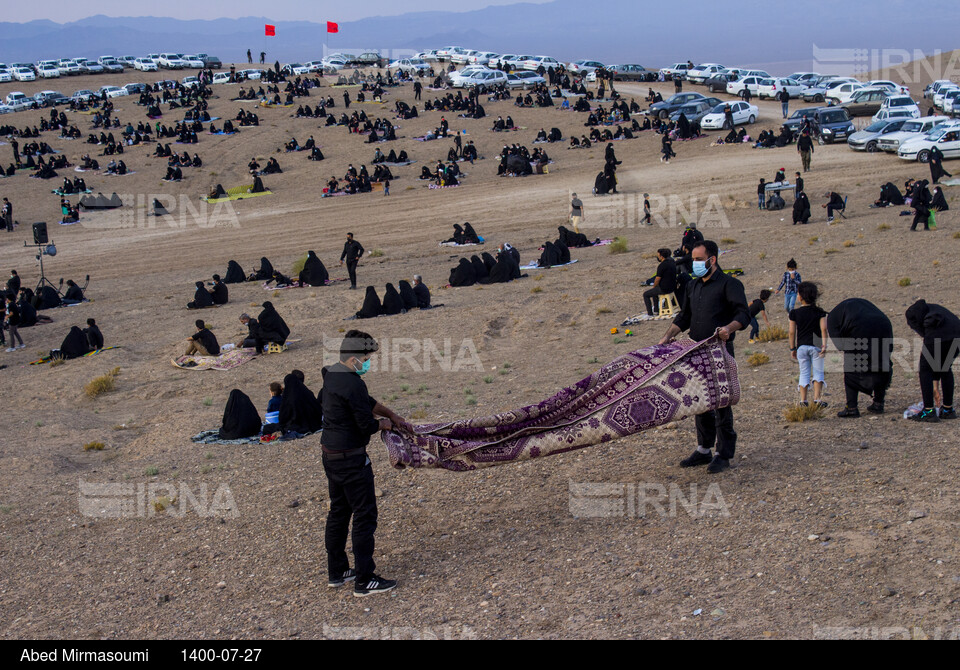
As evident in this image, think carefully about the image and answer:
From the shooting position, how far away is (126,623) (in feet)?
18.7

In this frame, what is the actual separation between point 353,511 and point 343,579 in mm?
486

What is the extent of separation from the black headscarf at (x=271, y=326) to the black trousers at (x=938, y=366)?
435 inches

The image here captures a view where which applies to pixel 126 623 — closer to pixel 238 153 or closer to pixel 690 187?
pixel 690 187

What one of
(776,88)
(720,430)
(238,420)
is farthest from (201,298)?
(776,88)

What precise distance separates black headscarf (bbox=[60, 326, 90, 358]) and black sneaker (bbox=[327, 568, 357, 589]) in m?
12.9

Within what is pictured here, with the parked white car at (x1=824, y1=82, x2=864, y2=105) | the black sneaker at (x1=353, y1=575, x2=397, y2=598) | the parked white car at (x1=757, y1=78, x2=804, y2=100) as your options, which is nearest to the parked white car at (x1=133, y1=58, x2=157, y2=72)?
the parked white car at (x1=757, y1=78, x2=804, y2=100)

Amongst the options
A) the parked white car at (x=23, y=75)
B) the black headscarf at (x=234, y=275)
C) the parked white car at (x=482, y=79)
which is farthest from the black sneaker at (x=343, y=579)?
the parked white car at (x=23, y=75)

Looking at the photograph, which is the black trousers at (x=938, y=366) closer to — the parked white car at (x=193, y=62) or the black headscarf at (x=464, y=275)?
the black headscarf at (x=464, y=275)

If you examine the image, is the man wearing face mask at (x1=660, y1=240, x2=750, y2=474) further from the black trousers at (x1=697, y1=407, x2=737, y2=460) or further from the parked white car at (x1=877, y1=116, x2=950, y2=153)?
the parked white car at (x1=877, y1=116, x2=950, y2=153)

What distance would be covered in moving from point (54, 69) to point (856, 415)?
76885mm

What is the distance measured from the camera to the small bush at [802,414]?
797cm

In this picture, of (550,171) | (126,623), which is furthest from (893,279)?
(550,171)

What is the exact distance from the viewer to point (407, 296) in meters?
18.1

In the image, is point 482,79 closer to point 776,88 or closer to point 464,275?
point 776,88
